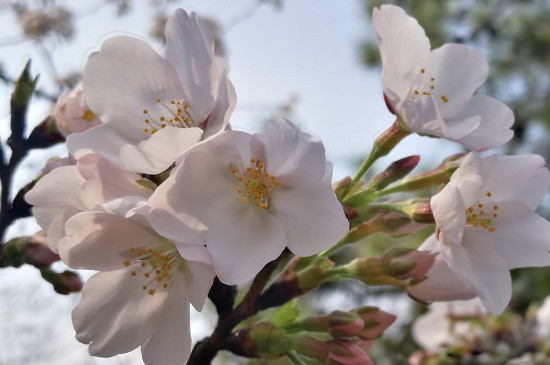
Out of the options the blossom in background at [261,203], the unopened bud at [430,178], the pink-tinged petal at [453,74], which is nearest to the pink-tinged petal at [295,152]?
the blossom in background at [261,203]

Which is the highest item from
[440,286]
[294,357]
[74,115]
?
[74,115]

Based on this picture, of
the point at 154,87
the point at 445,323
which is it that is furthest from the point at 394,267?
the point at 445,323

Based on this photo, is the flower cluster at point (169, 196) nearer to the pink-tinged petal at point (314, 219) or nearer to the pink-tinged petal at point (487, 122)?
the pink-tinged petal at point (314, 219)

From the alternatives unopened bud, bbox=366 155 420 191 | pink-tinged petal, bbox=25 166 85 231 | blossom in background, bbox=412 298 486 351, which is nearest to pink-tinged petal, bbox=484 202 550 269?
unopened bud, bbox=366 155 420 191

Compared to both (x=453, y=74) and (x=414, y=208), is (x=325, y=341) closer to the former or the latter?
(x=414, y=208)

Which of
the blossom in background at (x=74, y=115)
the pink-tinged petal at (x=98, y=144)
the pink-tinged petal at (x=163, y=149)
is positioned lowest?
the blossom in background at (x=74, y=115)

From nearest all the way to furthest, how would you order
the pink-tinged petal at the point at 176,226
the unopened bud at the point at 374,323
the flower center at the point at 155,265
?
1. the pink-tinged petal at the point at 176,226
2. the flower center at the point at 155,265
3. the unopened bud at the point at 374,323

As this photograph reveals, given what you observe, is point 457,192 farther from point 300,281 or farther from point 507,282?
point 300,281
